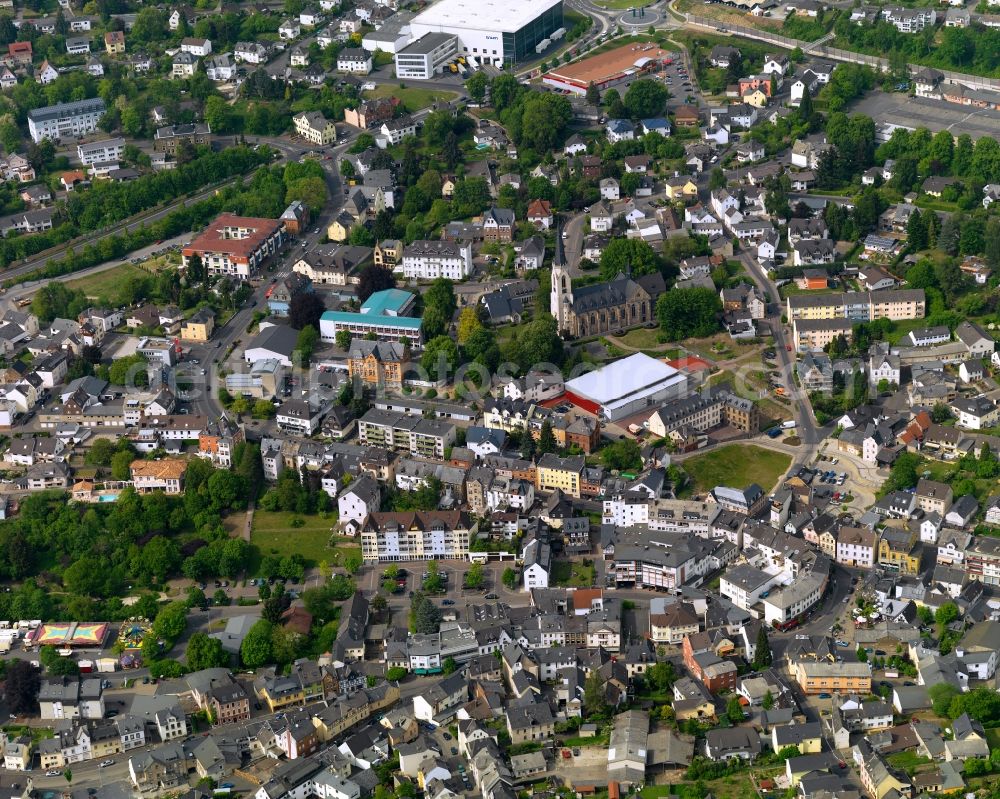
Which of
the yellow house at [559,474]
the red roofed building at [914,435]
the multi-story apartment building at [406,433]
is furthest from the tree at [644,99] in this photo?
the yellow house at [559,474]

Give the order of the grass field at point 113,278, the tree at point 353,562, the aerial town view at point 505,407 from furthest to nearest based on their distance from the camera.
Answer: the grass field at point 113,278 < the tree at point 353,562 < the aerial town view at point 505,407

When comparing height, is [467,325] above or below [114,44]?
above

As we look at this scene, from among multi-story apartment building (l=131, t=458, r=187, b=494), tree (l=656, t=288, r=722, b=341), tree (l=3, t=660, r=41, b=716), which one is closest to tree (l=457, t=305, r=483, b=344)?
tree (l=656, t=288, r=722, b=341)

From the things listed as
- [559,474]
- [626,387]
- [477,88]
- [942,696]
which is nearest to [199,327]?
[626,387]

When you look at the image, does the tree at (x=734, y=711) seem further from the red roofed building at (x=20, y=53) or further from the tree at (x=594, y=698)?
the red roofed building at (x=20, y=53)

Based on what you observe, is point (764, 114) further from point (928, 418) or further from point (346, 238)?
point (928, 418)

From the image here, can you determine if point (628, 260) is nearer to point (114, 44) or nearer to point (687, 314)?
point (687, 314)
